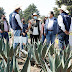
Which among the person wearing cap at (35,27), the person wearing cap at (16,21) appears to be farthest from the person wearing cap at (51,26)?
the person wearing cap at (16,21)

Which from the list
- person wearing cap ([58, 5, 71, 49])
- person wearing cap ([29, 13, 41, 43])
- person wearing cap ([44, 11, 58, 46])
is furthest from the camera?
person wearing cap ([29, 13, 41, 43])

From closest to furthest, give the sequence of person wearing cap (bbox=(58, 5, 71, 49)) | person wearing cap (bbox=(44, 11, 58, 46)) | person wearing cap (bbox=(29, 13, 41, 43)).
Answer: person wearing cap (bbox=(58, 5, 71, 49)) < person wearing cap (bbox=(44, 11, 58, 46)) < person wearing cap (bbox=(29, 13, 41, 43))

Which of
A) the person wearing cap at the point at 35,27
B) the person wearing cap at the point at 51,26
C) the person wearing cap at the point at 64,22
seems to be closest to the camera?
the person wearing cap at the point at 64,22

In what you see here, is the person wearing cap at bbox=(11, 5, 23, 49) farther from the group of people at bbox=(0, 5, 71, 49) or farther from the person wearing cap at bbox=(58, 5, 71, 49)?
the person wearing cap at bbox=(58, 5, 71, 49)

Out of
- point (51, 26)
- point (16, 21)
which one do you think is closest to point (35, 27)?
point (51, 26)

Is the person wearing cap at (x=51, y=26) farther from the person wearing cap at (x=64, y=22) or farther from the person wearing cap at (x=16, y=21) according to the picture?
the person wearing cap at (x=16, y=21)

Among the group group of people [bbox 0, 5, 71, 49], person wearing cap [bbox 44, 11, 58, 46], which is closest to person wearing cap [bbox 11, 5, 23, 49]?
group of people [bbox 0, 5, 71, 49]

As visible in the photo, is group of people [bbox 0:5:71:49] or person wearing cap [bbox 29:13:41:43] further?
person wearing cap [bbox 29:13:41:43]

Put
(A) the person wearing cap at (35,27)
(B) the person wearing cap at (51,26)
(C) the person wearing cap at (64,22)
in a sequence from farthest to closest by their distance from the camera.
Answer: (A) the person wearing cap at (35,27) → (B) the person wearing cap at (51,26) → (C) the person wearing cap at (64,22)

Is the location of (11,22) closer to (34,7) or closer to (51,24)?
(51,24)

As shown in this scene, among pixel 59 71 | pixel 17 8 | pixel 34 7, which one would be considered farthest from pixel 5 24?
pixel 34 7

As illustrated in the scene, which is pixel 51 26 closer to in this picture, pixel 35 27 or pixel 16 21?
pixel 35 27

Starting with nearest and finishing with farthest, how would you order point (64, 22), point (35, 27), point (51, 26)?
point (64, 22), point (51, 26), point (35, 27)

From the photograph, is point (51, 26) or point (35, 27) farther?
point (35, 27)
